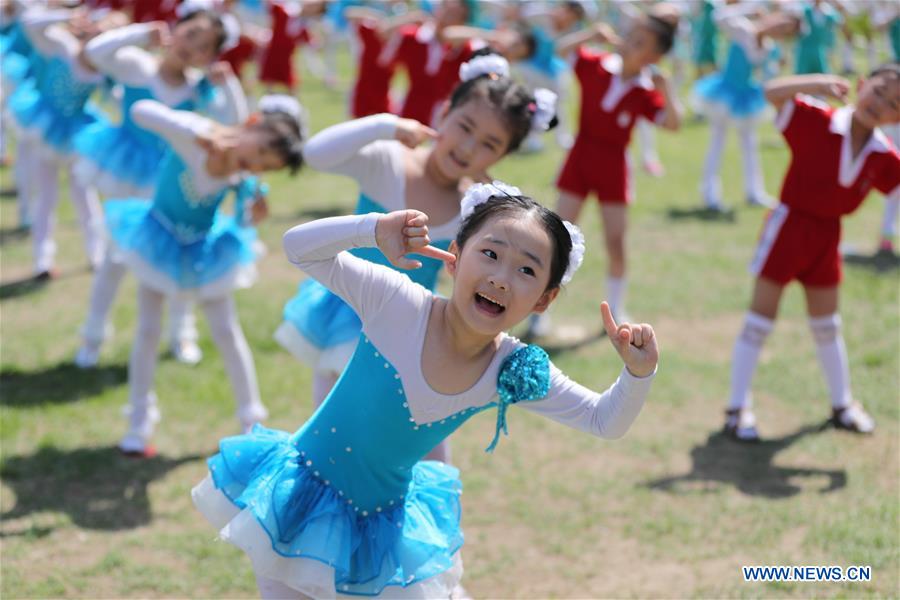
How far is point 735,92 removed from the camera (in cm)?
1064

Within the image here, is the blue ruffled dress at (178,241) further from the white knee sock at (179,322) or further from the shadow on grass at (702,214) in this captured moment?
the shadow on grass at (702,214)

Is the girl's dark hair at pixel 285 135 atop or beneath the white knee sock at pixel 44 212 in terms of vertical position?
atop

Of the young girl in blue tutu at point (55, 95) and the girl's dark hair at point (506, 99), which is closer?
the girl's dark hair at point (506, 99)

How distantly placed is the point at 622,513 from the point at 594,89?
342 centimetres

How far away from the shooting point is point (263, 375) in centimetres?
625

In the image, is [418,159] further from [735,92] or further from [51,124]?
[735,92]

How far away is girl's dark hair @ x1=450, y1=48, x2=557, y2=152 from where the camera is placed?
3.96 meters

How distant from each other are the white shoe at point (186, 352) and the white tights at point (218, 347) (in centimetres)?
105

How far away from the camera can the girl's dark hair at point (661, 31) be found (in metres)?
6.94

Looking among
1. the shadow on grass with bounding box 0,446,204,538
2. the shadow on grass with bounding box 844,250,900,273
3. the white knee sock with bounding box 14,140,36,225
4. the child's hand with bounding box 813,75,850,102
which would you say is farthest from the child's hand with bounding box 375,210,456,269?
Answer: the shadow on grass with bounding box 844,250,900,273

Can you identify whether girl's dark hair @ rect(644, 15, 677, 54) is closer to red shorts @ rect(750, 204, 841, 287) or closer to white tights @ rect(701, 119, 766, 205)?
red shorts @ rect(750, 204, 841, 287)

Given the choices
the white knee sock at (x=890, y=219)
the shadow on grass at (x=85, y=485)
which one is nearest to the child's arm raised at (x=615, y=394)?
the shadow on grass at (x=85, y=485)

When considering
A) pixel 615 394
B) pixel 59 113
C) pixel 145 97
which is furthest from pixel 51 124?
pixel 615 394

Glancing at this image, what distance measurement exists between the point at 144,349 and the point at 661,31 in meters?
4.01
